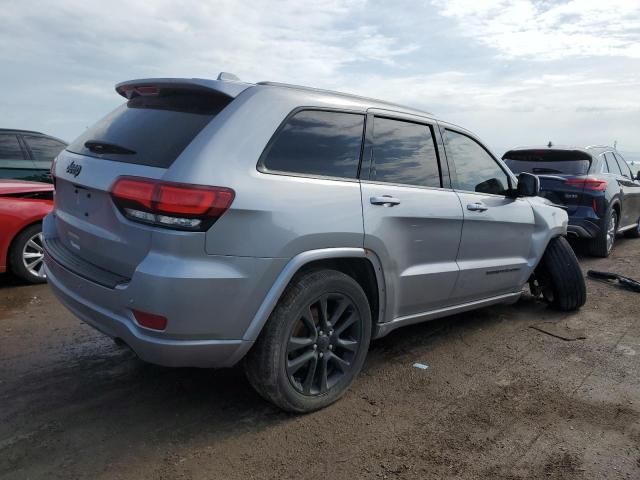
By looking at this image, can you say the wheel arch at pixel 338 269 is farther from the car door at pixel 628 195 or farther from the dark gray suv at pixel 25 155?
the car door at pixel 628 195

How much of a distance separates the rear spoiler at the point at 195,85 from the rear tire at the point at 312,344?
3.46 ft

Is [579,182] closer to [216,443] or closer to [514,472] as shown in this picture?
[514,472]

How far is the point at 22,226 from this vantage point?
552 centimetres

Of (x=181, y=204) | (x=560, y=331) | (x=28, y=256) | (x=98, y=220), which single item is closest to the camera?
(x=181, y=204)

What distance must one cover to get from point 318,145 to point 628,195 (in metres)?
7.43

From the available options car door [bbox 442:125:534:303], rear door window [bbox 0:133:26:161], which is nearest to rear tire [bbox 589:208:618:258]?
car door [bbox 442:125:534:303]

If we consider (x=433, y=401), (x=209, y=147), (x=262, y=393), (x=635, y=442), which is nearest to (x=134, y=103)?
(x=209, y=147)

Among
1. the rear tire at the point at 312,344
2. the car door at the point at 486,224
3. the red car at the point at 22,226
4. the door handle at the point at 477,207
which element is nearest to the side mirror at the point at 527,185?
the car door at the point at 486,224

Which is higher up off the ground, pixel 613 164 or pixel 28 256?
pixel 613 164

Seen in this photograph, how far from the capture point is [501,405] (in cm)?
330

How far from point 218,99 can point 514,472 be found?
7.79ft

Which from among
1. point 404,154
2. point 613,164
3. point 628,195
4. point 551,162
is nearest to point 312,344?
point 404,154

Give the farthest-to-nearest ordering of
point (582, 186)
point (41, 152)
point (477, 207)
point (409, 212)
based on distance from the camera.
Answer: point (582, 186) → point (41, 152) → point (477, 207) → point (409, 212)

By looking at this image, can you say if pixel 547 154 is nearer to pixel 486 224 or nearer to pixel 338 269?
pixel 486 224
